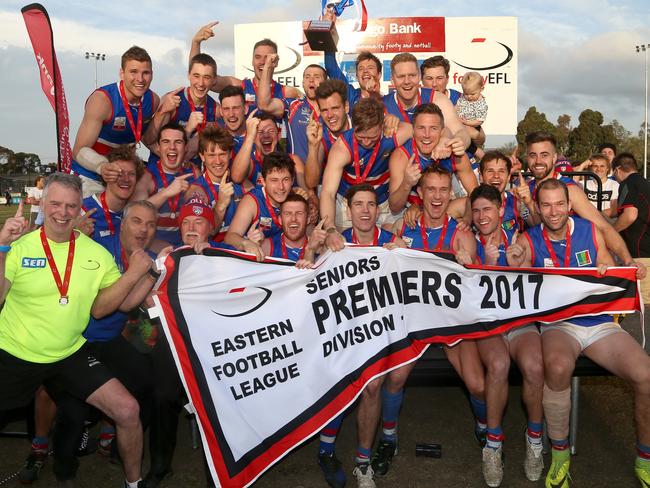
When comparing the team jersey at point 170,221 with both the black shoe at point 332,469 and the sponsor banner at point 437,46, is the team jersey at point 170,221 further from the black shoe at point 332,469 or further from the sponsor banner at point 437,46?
the sponsor banner at point 437,46

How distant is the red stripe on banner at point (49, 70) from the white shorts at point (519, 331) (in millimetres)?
4869

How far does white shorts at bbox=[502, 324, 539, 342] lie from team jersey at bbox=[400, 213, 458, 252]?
2.58ft

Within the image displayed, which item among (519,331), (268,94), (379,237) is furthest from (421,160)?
(268,94)

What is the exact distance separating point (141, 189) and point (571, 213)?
3.87 m

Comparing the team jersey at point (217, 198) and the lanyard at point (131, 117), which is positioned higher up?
the lanyard at point (131, 117)

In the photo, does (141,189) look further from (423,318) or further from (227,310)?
(423,318)

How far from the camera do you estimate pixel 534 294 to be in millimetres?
4305

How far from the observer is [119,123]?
591 centimetres

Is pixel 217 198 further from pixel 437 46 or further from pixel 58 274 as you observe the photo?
pixel 437 46

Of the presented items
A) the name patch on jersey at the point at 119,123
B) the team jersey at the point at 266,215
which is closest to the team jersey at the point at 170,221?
the team jersey at the point at 266,215

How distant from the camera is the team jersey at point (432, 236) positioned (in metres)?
4.81

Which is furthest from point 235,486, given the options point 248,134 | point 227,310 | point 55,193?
point 248,134

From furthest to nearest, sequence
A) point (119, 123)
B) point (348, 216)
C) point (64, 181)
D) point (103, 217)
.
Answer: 1. point (119, 123)
2. point (348, 216)
3. point (103, 217)
4. point (64, 181)

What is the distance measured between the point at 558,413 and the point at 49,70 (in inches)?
263
